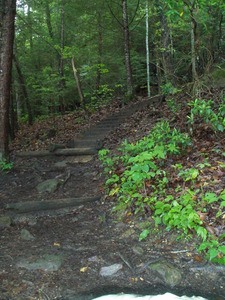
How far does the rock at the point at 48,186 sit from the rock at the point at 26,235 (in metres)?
1.76

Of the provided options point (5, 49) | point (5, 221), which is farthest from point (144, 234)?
point (5, 49)

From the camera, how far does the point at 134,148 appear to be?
19.7 feet

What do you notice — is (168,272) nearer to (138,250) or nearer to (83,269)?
(138,250)

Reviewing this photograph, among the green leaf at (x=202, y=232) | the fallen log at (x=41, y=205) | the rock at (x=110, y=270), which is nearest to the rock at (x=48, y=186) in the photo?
the fallen log at (x=41, y=205)

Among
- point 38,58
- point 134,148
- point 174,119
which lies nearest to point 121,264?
point 134,148

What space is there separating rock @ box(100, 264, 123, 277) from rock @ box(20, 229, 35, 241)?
4.81 ft

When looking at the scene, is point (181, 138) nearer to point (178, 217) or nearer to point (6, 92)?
point (178, 217)

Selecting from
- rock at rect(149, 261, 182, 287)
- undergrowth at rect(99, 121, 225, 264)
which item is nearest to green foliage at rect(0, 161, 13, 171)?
undergrowth at rect(99, 121, 225, 264)

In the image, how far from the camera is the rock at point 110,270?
3400 mm

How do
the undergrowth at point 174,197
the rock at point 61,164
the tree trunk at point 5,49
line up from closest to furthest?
1. the undergrowth at point 174,197
2. the tree trunk at point 5,49
3. the rock at point 61,164

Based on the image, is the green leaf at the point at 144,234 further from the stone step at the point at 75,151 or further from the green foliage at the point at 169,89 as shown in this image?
the green foliage at the point at 169,89

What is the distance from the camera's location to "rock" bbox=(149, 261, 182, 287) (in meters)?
3.21

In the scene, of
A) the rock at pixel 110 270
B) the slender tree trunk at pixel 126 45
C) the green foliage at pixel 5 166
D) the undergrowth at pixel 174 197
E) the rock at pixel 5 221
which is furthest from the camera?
the slender tree trunk at pixel 126 45

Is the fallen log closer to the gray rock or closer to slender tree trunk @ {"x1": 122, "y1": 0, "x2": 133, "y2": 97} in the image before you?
the gray rock
